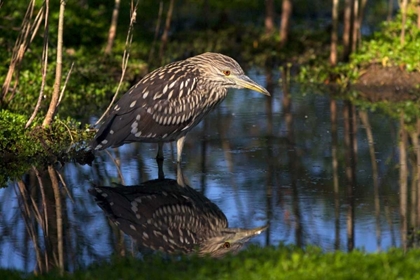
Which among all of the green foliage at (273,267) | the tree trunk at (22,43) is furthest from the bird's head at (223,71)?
the green foliage at (273,267)

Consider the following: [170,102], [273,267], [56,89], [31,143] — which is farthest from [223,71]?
[273,267]

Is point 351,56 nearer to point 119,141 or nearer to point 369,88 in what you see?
point 369,88

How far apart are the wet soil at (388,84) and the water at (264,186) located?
1.10 metres

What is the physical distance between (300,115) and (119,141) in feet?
13.6

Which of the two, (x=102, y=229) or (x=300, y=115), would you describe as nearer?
(x=102, y=229)

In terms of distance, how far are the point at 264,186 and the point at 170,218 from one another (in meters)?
1.54

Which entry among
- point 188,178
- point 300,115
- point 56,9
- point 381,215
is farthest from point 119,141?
point 56,9

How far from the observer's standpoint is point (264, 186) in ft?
33.9

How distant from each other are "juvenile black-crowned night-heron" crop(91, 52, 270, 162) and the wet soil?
4247mm

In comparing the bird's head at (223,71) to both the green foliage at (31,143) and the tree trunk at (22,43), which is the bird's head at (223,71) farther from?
the tree trunk at (22,43)

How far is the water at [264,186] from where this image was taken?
852 cm

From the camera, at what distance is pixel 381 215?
9.13 m

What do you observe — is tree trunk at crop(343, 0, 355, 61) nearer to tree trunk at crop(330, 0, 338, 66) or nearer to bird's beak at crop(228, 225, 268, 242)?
tree trunk at crop(330, 0, 338, 66)

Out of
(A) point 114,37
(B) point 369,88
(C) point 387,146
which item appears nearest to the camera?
(C) point 387,146
